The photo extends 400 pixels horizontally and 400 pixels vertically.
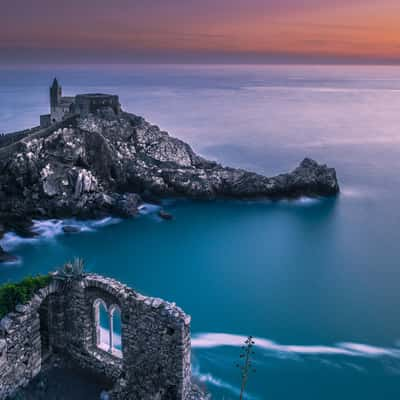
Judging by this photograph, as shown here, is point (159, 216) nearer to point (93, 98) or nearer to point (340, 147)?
point (93, 98)

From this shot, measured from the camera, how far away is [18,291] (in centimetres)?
943

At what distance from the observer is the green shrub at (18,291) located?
9.23 metres

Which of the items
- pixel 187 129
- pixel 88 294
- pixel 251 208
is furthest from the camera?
pixel 187 129

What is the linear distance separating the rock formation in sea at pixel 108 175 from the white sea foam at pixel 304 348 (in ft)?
43.6

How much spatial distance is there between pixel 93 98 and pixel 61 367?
2809 centimetres

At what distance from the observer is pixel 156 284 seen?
21.0 metres

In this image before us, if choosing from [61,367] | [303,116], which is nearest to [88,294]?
[61,367]

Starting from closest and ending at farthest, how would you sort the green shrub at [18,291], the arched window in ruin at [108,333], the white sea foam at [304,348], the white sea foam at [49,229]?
1. the green shrub at [18,291]
2. the arched window in ruin at [108,333]
3. the white sea foam at [304,348]
4. the white sea foam at [49,229]

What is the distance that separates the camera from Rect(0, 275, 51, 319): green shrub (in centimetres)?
923

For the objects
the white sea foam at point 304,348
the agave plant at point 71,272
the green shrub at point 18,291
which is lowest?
the white sea foam at point 304,348

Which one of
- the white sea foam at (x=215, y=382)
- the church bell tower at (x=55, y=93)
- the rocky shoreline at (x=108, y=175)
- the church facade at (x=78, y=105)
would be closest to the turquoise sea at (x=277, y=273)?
the white sea foam at (x=215, y=382)

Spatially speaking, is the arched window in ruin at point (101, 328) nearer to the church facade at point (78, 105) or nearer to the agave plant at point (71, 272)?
the agave plant at point (71, 272)

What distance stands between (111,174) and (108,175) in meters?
0.43

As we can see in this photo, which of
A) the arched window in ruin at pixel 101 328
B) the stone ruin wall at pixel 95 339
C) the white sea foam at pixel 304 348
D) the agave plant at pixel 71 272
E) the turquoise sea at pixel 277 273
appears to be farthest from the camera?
the white sea foam at pixel 304 348
